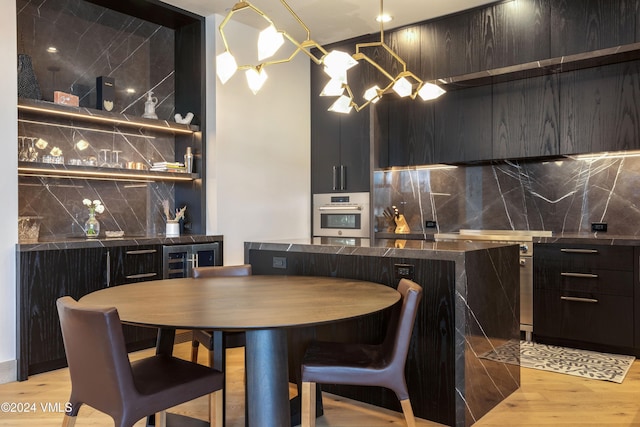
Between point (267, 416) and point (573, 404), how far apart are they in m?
1.80

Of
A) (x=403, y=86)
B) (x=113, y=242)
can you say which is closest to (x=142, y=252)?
(x=113, y=242)

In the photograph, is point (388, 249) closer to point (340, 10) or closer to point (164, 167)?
point (164, 167)

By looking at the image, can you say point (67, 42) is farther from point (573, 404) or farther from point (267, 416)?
point (573, 404)

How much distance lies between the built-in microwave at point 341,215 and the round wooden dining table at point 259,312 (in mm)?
2723

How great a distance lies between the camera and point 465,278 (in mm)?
2398

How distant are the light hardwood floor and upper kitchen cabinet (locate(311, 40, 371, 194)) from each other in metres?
2.45

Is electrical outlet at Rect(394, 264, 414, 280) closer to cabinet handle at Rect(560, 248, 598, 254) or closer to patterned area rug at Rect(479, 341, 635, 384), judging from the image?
patterned area rug at Rect(479, 341, 635, 384)

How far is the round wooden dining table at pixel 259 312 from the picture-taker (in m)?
1.67

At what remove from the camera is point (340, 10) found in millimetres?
4402

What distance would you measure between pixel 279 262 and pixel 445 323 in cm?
111

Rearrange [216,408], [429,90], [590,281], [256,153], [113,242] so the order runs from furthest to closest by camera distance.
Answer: [256,153], [590,281], [113,242], [429,90], [216,408]

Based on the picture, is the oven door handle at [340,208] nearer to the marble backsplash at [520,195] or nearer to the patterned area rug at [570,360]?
the marble backsplash at [520,195]

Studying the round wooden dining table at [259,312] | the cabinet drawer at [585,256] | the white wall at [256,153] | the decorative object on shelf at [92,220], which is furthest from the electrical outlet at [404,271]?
the decorative object on shelf at [92,220]

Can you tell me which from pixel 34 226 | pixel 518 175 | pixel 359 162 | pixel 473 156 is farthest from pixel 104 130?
pixel 518 175
